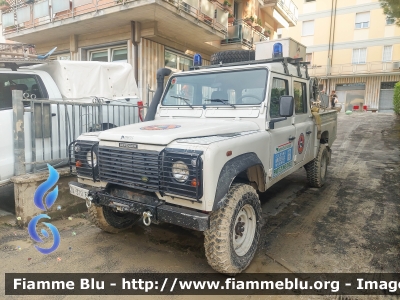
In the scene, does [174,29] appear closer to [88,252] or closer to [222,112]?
[222,112]

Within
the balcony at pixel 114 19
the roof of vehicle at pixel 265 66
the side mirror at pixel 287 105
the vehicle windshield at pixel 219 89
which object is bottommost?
the side mirror at pixel 287 105

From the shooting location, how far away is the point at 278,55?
14.2ft

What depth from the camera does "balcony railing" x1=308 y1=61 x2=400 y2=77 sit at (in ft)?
79.4

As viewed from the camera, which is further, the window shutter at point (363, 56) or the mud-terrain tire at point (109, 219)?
the window shutter at point (363, 56)

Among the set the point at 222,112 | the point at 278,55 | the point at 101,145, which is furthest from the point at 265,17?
the point at 101,145

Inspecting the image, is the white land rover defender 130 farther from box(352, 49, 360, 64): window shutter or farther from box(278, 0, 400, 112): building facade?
box(352, 49, 360, 64): window shutter

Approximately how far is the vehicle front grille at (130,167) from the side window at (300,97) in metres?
2.80

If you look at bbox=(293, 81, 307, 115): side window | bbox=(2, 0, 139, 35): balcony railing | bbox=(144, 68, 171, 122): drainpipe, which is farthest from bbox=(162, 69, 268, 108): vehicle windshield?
bbox=(2, 0, 139, 35): balcony railing

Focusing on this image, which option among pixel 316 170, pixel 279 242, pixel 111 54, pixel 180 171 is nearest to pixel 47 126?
pixel 180 171

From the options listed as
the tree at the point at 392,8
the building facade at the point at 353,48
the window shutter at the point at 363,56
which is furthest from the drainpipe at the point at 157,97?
the window shutter at the point at 363,56

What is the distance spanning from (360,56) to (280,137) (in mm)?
26800

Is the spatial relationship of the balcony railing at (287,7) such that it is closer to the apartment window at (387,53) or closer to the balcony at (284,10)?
the balcony at (284,10)

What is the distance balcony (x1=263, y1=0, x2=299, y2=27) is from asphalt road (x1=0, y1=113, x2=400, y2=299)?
44.2 feet

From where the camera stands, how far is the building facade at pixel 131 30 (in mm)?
8930
